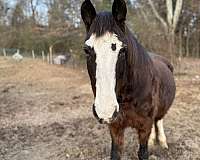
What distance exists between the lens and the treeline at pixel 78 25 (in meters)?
14.5

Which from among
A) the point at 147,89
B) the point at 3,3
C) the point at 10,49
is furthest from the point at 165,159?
the point at 3,3

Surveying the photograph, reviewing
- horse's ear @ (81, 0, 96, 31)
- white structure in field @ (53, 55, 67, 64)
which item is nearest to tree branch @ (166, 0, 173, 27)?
white structure in field @ (53, 55, 67, 64)

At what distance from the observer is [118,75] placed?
2.80 metres

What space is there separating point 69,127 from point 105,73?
353cm

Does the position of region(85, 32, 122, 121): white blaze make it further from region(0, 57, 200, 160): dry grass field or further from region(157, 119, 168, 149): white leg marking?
region(157, 119, 168, 149): white leg marking

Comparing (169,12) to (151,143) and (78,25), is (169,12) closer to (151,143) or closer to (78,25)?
(78,25)

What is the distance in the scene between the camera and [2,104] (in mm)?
8797

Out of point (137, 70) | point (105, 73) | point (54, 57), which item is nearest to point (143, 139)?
point (137, 70)

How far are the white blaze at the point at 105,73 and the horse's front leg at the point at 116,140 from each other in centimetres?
104

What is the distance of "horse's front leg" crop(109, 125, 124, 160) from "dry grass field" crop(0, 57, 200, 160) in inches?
26.9

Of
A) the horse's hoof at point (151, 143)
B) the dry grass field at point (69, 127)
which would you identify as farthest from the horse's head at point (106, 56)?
the horse's hoof at point (151, 143)

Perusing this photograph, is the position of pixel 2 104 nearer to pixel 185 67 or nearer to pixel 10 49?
pixel 185 67

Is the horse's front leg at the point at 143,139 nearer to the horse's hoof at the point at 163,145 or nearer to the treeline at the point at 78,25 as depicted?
the horse's hoof at the point at 163,145

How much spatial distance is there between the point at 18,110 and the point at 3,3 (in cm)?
1964
